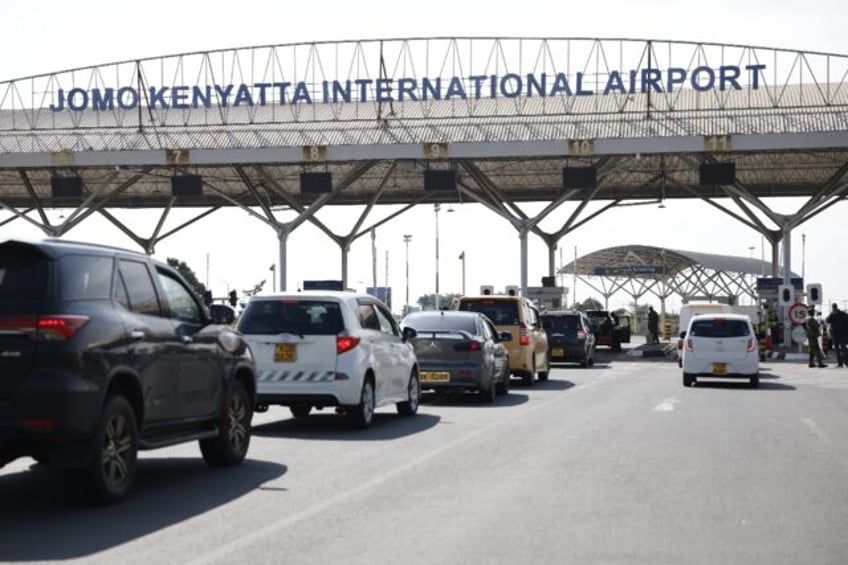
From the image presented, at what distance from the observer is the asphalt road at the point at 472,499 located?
320 inches

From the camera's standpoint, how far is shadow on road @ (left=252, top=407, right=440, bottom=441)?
1617 cm

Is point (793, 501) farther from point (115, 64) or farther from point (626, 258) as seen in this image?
point (626, 258)

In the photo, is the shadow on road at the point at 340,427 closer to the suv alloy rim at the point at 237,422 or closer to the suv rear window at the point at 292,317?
the suv rear window at the point at 292,317

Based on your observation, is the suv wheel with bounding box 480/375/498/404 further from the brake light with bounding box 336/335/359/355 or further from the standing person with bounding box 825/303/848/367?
the standing person with bounding box 825/303/848/367

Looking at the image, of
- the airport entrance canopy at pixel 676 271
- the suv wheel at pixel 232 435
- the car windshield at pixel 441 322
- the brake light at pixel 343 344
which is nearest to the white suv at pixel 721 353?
the car windshield at pixel 441 322

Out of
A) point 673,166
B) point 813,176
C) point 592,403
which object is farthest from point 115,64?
point 592,403

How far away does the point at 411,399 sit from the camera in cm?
1953

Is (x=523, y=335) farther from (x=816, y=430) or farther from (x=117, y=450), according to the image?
(x=117, y=450)

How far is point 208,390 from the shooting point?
11.8 m

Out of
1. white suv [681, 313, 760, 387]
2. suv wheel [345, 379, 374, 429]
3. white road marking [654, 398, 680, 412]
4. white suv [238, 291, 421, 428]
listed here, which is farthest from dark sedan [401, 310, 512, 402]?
white suv [681, 313, 760, 387]

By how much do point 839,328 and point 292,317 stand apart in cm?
2589

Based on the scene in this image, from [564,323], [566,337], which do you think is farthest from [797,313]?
[566,337]

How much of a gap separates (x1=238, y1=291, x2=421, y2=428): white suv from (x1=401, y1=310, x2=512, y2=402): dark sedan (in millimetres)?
5398

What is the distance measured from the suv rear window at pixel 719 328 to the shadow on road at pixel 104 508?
17970mm
